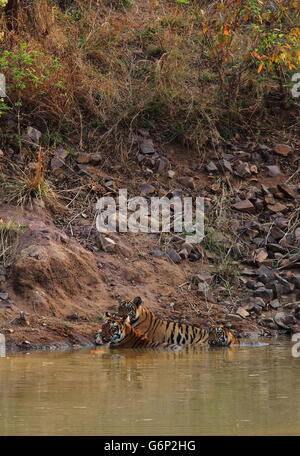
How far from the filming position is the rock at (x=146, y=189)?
12257 millimetres

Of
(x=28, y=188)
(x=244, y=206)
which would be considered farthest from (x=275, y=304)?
(x=28, y=188)

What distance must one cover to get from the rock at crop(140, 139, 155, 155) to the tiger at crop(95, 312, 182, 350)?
12.4 feet

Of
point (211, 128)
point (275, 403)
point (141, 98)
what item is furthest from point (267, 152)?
point (275, 403)

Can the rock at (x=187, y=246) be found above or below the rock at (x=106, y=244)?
below

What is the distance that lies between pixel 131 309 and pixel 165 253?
1656mm

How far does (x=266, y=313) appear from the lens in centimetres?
1057

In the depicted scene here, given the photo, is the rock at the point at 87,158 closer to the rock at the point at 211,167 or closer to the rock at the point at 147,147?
the rock at the point at 147,147

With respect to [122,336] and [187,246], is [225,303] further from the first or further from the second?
Answer: [122,336]

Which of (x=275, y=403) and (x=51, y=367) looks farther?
(x=51, y=367)

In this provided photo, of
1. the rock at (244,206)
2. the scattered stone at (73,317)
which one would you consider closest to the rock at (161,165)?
the rock at (244,206)

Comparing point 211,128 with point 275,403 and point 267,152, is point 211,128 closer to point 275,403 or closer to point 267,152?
point 267,152

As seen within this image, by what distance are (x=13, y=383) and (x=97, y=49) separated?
7.91 meters

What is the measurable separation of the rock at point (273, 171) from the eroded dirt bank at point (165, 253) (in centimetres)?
2

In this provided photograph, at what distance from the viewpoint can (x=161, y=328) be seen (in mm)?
9742
